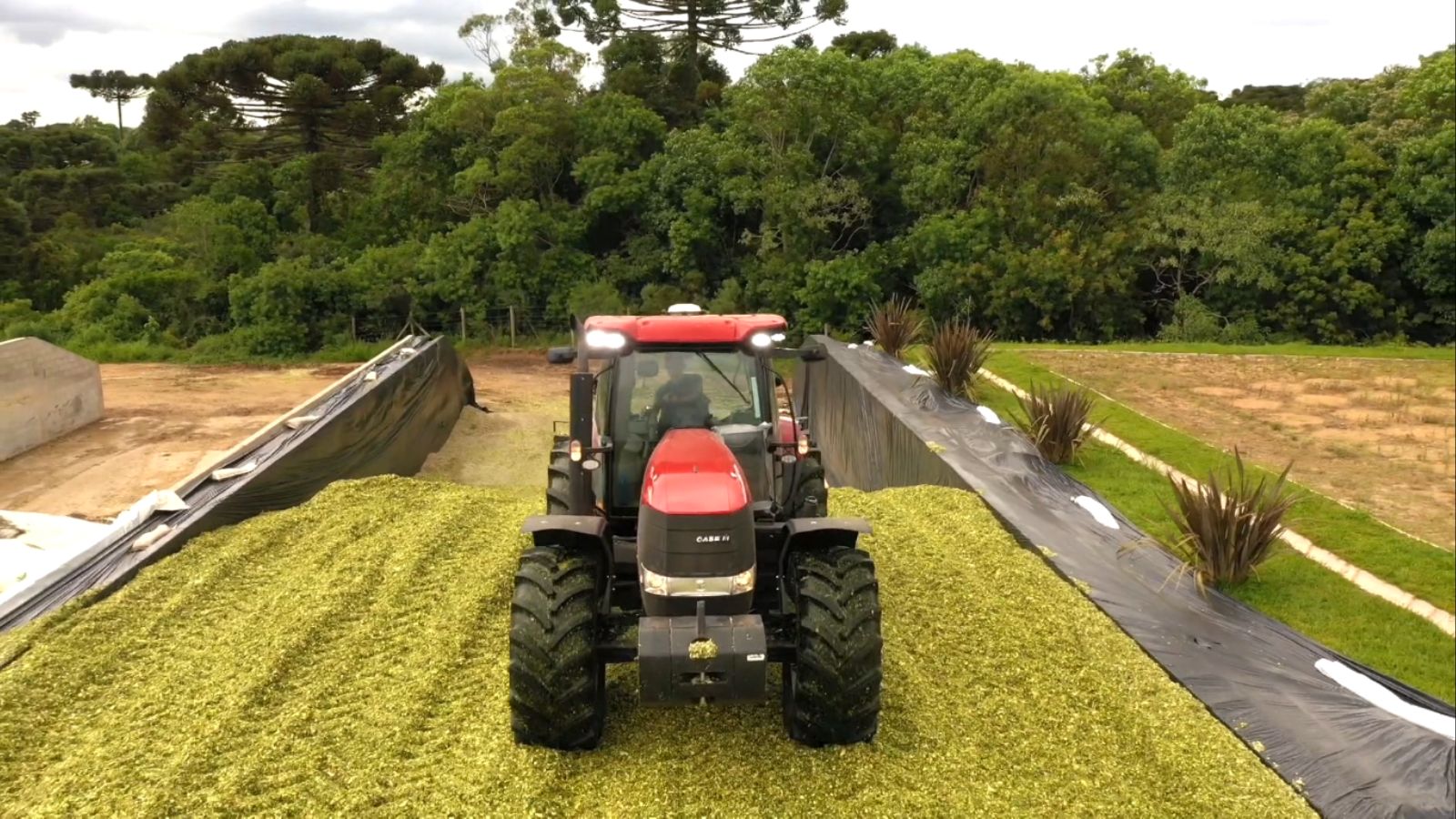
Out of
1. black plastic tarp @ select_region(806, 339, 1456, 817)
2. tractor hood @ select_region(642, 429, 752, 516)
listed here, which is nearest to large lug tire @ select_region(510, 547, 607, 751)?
tractor hood @ select_region(642, 429, 752, 516)

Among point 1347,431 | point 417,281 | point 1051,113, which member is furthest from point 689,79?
point 1347,431

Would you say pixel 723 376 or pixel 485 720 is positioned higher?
pixel 723 376

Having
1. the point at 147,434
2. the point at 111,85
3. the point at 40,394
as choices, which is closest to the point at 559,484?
the point at 147,434

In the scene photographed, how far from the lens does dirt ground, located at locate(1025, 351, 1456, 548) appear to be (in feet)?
9.17

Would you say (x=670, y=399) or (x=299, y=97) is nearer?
(x=670, y=399)

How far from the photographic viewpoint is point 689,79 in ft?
96.2

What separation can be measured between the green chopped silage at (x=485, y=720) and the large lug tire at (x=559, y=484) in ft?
2.02

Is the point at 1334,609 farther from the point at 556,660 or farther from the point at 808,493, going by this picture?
the point at 556,660

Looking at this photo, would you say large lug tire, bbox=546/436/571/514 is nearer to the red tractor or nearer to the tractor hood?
the red tractor

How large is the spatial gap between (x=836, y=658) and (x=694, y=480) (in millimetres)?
958

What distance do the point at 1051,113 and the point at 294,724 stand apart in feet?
66.0

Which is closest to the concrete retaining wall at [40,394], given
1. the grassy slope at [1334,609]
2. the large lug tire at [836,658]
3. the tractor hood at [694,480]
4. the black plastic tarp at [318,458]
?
the black plastic tarp at [318,458]

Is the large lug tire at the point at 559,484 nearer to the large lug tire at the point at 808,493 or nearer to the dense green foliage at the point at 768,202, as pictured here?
the large lug tire at the point at 808,493

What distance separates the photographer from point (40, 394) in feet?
45.4
